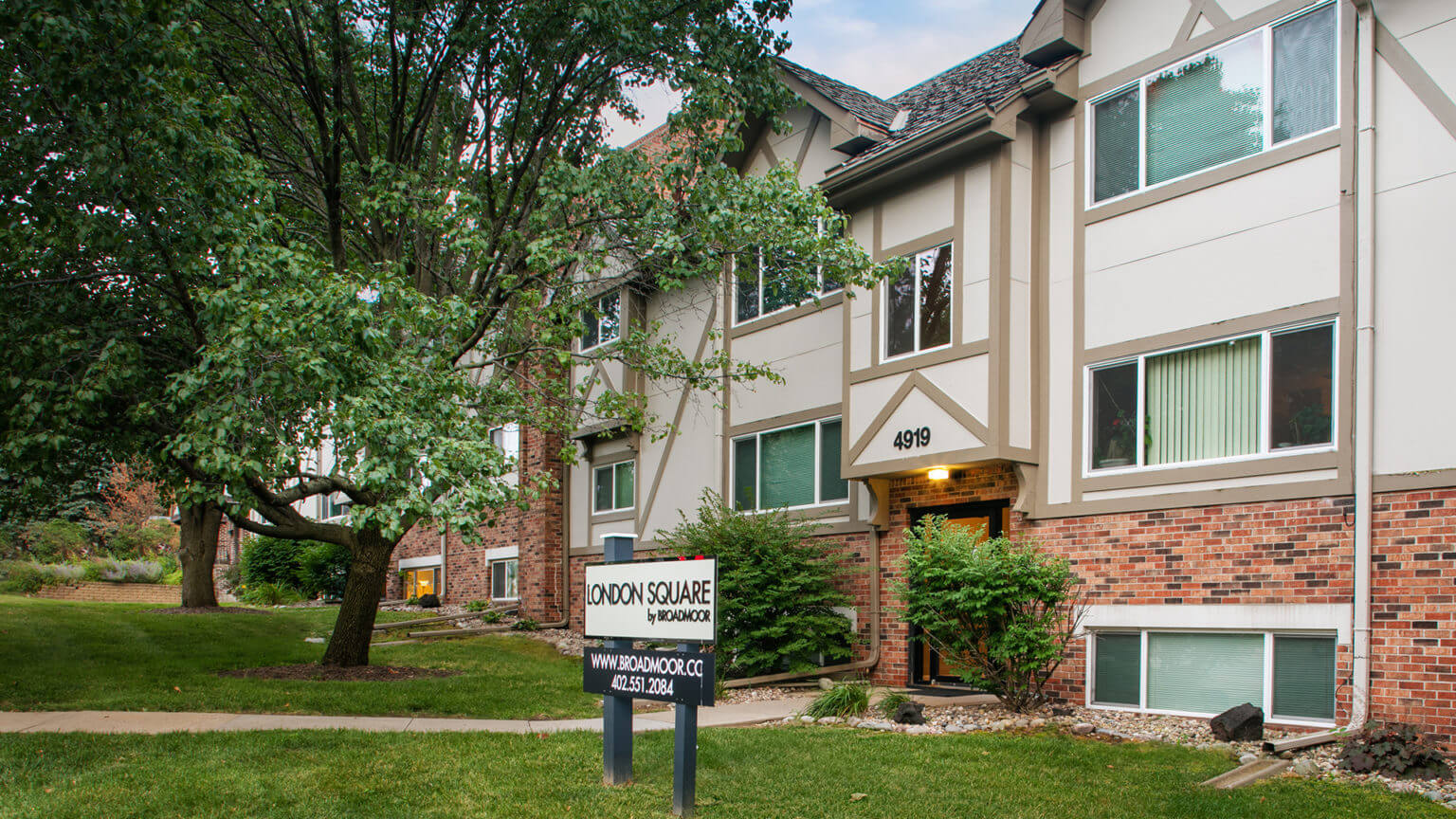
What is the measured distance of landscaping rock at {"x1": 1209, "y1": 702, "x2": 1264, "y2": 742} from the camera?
9328 mm

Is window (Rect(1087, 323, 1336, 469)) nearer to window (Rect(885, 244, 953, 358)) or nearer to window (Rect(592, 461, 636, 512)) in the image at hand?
window (Rect(885, 244, 953, 358))

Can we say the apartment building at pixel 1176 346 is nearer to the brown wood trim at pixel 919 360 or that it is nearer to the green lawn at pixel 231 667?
the brown wood trim at pixel 919 360

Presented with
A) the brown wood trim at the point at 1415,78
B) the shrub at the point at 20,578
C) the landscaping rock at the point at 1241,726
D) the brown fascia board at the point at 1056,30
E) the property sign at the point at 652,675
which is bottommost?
the shrub at the point at 20,578

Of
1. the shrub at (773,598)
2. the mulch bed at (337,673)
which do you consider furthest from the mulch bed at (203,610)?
the shrub at (773,598)

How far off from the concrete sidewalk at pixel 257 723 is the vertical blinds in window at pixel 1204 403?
5.06m

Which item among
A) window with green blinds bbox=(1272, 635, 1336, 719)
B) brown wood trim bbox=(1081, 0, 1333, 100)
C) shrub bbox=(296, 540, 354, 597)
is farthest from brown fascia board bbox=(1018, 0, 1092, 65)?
shrub bbox=(296, 540, 354, 597)

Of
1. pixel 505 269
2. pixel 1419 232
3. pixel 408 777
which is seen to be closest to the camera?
pixel 408 777

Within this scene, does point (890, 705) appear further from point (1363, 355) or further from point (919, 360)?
point (1363, 355)

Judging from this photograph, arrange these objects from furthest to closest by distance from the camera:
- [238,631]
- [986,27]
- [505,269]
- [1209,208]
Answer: [986,27] → [238,631] → [505,269] → [1209,208]

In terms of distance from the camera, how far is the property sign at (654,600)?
21.0 ft

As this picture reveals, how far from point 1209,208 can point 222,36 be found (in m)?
10.5

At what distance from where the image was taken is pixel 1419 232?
9.23m

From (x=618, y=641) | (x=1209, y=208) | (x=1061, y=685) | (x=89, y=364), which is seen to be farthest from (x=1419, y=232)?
(x=89, y=364)

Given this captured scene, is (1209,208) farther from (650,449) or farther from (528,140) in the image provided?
(650,449)
